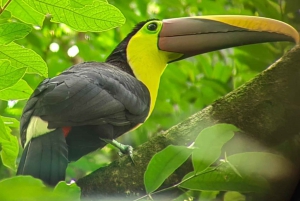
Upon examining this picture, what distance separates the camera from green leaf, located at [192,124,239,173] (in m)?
0.70

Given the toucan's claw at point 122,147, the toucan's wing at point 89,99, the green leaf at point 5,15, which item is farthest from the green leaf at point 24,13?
the toucan's claw at point 122,147

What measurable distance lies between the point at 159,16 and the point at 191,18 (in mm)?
81

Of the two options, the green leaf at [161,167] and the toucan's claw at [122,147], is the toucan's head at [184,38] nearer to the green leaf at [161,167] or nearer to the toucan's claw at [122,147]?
the toucan's claw at [122,147]

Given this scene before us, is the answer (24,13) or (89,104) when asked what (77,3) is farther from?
(89,104)

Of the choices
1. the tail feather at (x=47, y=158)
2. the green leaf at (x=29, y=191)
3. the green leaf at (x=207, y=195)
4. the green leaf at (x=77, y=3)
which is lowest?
the green leaf at (x=207, y=195)

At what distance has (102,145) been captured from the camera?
0.87 meters

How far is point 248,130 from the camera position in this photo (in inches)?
30.9

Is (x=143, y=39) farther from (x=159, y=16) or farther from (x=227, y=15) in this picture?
(x=227, y=15)

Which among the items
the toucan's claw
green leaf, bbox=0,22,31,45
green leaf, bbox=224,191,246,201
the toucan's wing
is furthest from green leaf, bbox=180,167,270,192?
green leaf, bbox=0,22,31,45

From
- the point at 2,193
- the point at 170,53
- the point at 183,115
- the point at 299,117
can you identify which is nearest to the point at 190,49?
the point at 170,53

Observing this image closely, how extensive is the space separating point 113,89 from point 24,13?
10.3 inches

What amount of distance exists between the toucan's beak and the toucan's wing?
0.12 m

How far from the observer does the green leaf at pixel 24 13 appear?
70 centimetres

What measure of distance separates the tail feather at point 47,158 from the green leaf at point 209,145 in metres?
0.21
